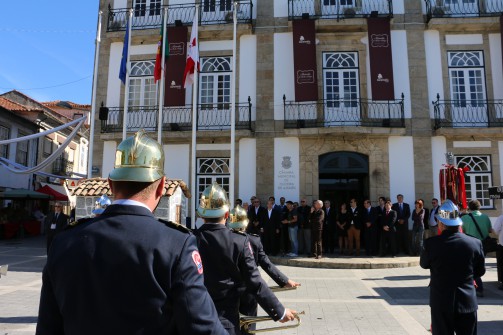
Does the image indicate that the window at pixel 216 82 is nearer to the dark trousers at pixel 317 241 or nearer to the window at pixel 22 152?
the dark trousers at pixel 317 241

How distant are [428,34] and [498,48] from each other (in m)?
2.71

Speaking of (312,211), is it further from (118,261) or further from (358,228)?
(118,261)

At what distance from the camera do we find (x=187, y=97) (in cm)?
1620

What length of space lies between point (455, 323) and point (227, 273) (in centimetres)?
242

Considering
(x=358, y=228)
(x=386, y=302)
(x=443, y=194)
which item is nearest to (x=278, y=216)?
(x=358, y=228)

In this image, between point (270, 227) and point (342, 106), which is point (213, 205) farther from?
point (342, 106)

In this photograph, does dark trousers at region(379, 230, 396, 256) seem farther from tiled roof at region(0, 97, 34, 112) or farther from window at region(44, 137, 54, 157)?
window at region(44, 137, 54, 157)

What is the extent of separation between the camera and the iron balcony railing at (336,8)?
52.1ft

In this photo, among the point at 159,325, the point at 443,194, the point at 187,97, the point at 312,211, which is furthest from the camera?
the point at 187,97

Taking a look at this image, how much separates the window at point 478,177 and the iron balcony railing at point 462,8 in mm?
5632

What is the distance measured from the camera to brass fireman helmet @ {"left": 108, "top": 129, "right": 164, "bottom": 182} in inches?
64.9

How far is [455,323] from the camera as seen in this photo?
13.0 feet

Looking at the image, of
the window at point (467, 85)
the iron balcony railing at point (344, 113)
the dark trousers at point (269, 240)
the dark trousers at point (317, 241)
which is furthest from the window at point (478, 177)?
the dark trousers at point (269, 240)

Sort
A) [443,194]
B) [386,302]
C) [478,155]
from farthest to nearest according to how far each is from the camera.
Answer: [478,155], [443,194], [386,302]
